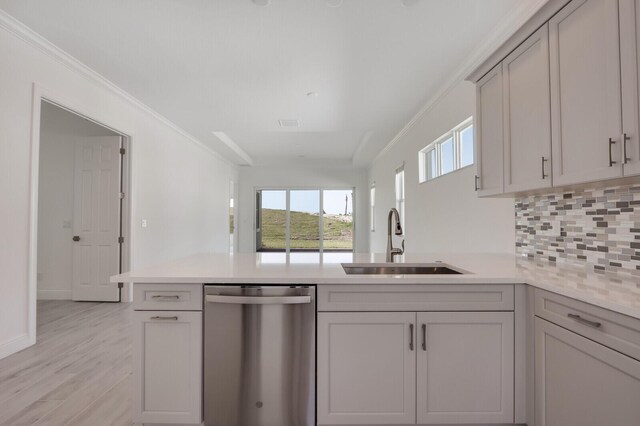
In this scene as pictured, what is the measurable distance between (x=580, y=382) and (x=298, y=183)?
8.45 metres

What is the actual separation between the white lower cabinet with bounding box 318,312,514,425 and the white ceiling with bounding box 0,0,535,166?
6.89 feet

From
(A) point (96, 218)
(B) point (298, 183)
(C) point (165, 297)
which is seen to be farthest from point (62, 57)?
(B) point (298, 183)

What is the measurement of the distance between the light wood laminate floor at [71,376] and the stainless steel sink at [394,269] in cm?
152

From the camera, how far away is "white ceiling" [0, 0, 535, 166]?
2.44 m

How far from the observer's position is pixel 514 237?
8.10 ft

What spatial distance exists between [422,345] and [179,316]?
1186 mm

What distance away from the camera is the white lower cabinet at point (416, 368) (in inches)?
64.1

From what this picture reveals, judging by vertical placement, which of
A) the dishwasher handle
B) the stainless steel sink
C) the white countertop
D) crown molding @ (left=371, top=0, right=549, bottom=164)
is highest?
crown molding @ (left=371, top=0, right=549, bottom=164)

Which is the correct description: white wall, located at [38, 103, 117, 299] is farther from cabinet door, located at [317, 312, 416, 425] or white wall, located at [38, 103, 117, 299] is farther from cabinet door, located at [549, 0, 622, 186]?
cabinet door, located at [549, 0, 622, 186]

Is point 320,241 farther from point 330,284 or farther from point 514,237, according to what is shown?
point 330,284

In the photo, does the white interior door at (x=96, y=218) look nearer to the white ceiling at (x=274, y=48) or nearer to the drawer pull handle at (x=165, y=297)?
the white ceiling at (x=274, y=48)

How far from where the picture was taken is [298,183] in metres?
9.45

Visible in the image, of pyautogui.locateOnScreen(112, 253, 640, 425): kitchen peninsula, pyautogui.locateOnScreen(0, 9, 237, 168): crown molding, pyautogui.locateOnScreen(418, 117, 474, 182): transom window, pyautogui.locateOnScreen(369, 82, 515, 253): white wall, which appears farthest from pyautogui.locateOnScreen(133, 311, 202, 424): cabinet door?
pyautogui.locateOnScreen(418, 117, 474, 182): transom window

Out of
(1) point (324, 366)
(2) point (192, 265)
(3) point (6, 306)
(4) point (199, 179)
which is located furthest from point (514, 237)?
(4) point (199, 179)
